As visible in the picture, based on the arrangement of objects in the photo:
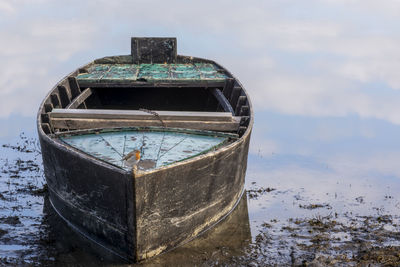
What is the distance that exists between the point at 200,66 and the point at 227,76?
155cm

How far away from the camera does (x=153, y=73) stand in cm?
1284

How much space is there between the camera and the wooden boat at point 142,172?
21.5ft

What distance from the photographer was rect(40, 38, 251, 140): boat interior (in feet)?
29.5

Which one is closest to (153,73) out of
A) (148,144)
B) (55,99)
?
(55,99)

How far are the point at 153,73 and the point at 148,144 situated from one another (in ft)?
18.1

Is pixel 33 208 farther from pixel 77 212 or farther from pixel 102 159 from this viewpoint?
pixel 102 159

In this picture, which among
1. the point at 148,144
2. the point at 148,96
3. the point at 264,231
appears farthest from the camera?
the point at 148,96

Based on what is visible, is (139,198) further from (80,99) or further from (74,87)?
(74,87)

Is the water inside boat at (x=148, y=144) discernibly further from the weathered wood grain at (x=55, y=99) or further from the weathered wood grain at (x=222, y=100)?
the weathered wood grain at (x=55, y=99)

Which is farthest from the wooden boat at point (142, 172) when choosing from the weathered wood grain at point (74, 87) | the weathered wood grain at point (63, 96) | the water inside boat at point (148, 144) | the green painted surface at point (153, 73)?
the green painted surface at point (153, 73)

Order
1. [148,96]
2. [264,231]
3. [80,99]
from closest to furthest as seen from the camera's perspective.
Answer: [264,231]
[80,99]
[148,96]

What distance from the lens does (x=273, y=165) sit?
12.1 meters

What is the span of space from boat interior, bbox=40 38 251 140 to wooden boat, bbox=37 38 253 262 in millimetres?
28

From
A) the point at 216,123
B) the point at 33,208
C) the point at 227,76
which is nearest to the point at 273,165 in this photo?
the point at 227,76
